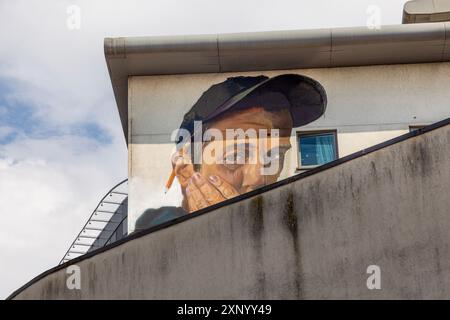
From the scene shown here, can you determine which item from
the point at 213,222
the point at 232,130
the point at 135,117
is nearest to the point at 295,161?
the point at 232,130

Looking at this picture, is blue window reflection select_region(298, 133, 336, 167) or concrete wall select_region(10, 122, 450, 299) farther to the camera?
blue window reflection select_region(298, 133, 336, 167)

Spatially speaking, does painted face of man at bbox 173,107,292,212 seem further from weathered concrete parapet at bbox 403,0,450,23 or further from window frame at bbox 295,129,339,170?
weathered concrete parapet at bbox 403,0,450,23

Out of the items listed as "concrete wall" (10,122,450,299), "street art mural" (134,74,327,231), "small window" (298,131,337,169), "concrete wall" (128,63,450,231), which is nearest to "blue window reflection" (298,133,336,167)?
"small window" (298,131,337,169)

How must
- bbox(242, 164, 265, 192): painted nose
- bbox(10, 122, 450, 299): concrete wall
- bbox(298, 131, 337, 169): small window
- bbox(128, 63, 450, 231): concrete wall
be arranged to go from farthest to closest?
bbox(298, 131, 337, 169): small window → bbox(128, 63, 450, 231): concrete wall → bbox(242, 164, 265, 192): painted nose → bbox(10, 122, 450, 299): concrete wall

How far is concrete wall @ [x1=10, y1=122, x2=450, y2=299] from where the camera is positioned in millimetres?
9273

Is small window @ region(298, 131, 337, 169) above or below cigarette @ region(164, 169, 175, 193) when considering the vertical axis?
above

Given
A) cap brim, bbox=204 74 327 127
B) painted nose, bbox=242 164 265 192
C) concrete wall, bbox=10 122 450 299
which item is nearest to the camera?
concrete wall, bbox=10 122 450 299

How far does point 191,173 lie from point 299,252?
9.88 metres

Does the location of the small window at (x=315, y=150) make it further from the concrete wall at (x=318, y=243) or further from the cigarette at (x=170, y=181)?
the concrete wall at (x=318, y=243)

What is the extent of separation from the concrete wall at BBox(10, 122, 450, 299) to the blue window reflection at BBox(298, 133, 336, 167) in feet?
31.5

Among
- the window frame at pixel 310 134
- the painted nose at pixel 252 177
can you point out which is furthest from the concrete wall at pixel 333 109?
the painted nose at pixel 252 177

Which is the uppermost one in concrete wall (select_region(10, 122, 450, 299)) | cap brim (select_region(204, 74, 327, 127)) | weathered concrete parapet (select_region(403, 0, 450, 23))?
weathered concrete parapet (select_region(403, 0, 450, 23))

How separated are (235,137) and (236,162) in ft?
2.24
